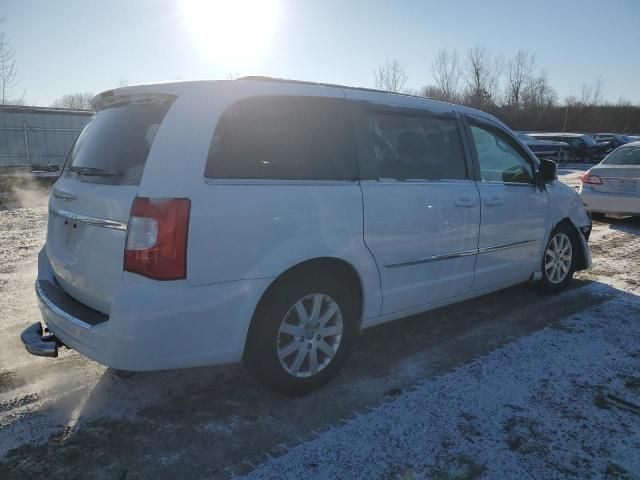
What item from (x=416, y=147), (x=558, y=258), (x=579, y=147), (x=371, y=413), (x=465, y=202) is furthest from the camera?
(x=579, y=147)

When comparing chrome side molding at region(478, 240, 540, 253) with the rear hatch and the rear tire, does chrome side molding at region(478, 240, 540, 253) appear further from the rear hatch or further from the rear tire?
the rear hatch

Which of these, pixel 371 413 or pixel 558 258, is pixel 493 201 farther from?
pixel 371 413

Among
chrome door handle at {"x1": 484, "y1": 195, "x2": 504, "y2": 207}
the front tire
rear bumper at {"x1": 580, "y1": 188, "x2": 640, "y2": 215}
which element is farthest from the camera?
rear bumper at {"x1": 580, "y1": 188, "x2": 640, "y2": 215}

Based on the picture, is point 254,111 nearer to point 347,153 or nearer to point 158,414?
point 347,153

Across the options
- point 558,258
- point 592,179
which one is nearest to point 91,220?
point 558,258

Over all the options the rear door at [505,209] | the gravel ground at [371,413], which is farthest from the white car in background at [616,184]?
the gravel ground at [371,413]

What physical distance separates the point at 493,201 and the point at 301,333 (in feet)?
6.96

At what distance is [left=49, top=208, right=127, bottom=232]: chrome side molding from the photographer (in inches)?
96.5

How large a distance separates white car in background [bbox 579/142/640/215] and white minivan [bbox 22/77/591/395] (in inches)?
256

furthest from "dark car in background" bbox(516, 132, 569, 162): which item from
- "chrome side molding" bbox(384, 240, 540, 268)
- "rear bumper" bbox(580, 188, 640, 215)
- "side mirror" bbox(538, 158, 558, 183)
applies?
"chrome side molding" bbox(384, 240, 540, 268)

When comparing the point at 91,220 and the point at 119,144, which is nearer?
the point at 91,220

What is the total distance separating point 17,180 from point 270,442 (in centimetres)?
1288

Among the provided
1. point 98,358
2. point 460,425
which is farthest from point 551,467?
point 98,358

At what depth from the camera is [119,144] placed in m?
2.73
